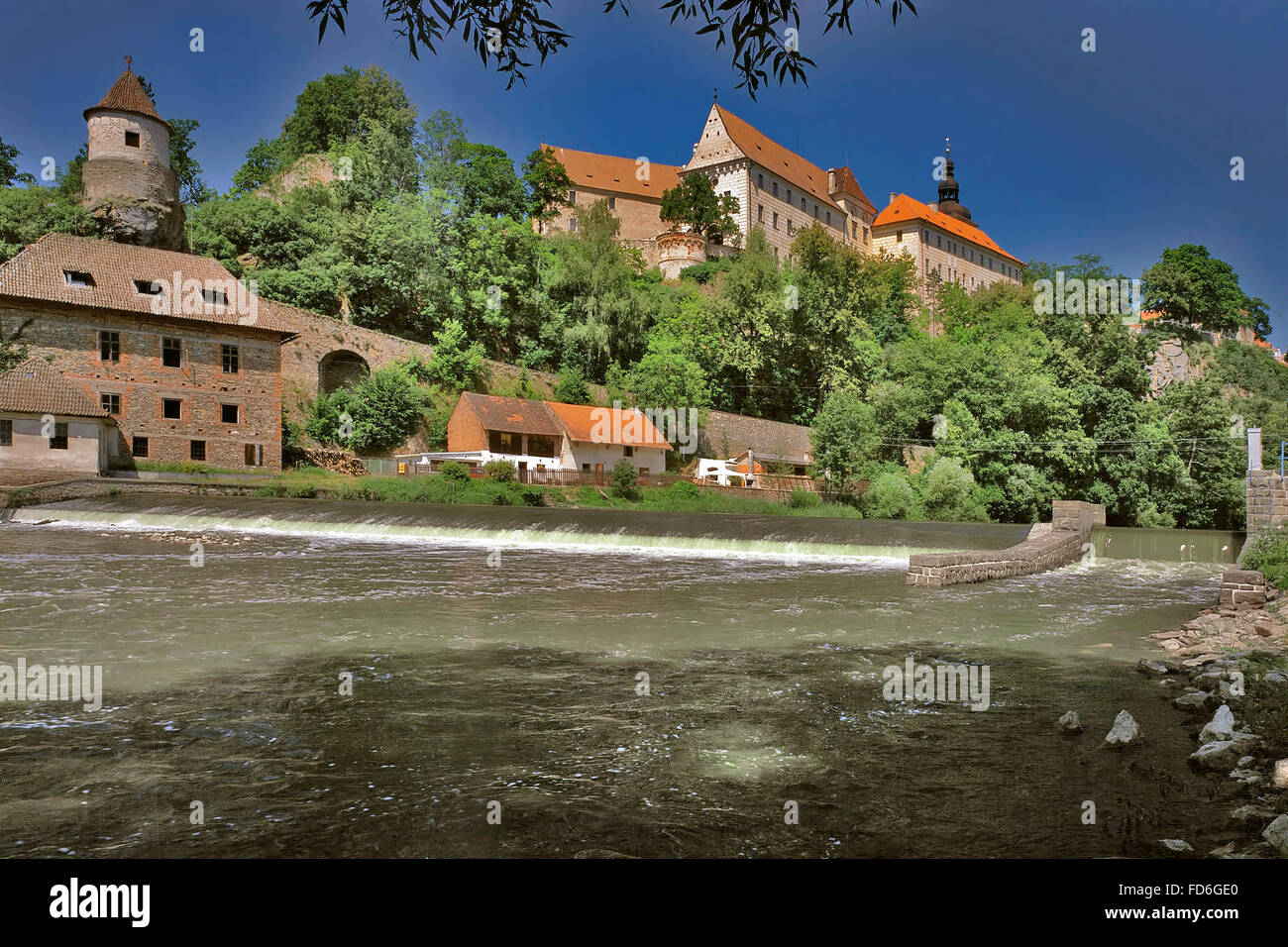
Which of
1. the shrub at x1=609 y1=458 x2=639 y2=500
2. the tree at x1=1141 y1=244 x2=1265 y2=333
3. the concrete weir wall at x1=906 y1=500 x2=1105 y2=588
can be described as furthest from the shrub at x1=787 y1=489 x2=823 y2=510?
the tree at x1=1141 y1=244 x2=1265 y2=333

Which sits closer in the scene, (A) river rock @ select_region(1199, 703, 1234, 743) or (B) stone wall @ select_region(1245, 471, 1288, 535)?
(A) river rock @ select_region(1199, 703, 1234, 743)

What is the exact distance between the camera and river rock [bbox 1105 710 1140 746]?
19.7ft

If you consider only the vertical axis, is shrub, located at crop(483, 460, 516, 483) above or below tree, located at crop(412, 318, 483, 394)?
below

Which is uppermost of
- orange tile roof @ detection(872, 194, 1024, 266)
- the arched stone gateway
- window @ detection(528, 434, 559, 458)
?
orange tile roof @ detection(872, 194, 1024, 266)

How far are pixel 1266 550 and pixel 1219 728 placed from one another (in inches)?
524

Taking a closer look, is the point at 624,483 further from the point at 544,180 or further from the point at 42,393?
the point at 544,180

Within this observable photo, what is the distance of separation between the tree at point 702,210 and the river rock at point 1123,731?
268 ft

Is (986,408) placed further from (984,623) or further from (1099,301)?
(984,623)

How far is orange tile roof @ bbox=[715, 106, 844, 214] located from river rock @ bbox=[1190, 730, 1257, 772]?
89.9 meters

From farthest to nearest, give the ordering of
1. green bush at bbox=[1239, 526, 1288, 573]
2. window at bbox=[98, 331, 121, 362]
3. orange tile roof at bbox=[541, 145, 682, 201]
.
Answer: orange tile roof at bbox=[541, 145, 682, 201], window at bbox=[98, 331, 121, 362], green bush at bbox=[1239, 526, 1288, 573]

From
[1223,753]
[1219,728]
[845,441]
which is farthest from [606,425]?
[1223,753]

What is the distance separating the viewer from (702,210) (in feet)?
277

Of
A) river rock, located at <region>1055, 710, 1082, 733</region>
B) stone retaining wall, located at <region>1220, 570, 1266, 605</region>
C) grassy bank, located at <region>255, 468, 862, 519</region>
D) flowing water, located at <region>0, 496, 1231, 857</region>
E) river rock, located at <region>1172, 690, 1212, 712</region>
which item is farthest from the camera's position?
grassy bank, located at <region>255, 468, 862, 519</region>

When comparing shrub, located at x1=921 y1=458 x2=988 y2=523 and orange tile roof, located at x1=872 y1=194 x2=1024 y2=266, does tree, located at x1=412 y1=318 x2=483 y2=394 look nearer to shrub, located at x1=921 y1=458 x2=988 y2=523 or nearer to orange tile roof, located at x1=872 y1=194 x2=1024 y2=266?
shrub, located at x1=921 y1=458 x2=988 y2=523
